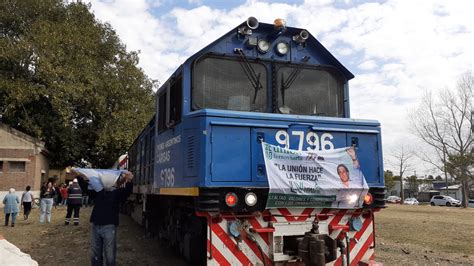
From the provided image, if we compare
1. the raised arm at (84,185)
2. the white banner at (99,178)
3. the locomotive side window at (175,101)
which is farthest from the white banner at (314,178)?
the raised arm at (84,185)

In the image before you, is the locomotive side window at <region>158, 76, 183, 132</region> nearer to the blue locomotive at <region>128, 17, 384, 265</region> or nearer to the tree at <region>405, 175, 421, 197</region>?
the blue locomotive at <region>128, 17, 384, 265</region>

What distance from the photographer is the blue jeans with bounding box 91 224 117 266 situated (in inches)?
270

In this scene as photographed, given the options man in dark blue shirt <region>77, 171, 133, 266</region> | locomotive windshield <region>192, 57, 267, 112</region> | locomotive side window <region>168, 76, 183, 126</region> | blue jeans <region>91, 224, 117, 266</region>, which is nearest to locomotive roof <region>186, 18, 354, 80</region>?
locomotive windshield <region>192, 57, 267, 112</region>

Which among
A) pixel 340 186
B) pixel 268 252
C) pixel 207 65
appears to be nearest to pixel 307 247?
pixel 268 252

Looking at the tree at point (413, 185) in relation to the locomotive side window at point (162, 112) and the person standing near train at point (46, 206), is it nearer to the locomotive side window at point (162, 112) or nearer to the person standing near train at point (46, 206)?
the person standing near train at point (46, 206)

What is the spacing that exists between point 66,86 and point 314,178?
25.5 m

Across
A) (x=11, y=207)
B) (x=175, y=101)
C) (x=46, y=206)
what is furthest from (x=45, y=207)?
(x=175, y=101)

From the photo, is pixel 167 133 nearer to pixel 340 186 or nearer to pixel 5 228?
pixel 340 186

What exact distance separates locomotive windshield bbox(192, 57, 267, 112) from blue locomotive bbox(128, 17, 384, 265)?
0.01 meters

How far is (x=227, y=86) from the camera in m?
6.25

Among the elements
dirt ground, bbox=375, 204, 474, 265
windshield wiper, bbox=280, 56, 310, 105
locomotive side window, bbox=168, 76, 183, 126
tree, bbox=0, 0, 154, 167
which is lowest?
dirt ground, bbox=375, 204, 474, 265

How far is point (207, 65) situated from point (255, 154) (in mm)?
1521

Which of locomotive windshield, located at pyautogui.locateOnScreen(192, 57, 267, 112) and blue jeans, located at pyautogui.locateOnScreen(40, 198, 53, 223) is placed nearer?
locomotive windshield, located at pyautogui.locateOnScreen(192, 57, 267, 112)

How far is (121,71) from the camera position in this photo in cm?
Answer: 3244
